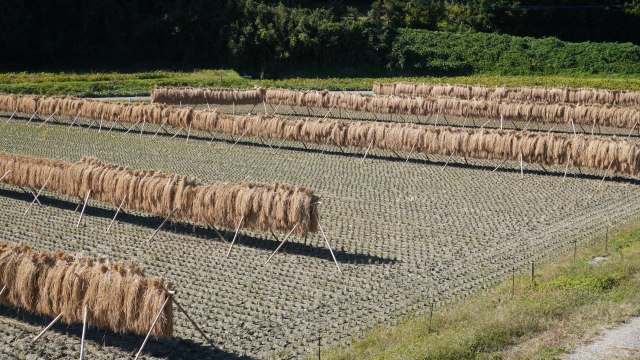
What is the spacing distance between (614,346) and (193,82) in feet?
150

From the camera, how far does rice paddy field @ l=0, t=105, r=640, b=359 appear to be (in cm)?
1480

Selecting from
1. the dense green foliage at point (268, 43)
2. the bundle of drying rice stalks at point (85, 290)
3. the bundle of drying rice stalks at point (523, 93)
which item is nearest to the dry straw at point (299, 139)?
the bundle of drying rice stalks at point (85, 290)

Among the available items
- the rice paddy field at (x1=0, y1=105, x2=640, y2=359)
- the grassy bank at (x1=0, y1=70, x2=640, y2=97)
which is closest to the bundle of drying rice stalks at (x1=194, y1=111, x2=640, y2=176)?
the rice paddy field at (x1=0, y1=105, x2=640, y2=359)

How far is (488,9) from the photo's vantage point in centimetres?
6944

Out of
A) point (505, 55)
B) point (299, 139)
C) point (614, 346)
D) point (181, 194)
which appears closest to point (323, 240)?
point (181, 194)

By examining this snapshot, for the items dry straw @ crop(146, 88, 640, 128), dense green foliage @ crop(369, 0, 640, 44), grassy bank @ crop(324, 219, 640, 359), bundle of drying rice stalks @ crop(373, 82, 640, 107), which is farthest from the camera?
dense green foliage @ crop(369, 0, 640, 44)

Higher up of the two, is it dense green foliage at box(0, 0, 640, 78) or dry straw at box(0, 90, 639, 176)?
dense green foliage at box(0, 0, 640, 78)

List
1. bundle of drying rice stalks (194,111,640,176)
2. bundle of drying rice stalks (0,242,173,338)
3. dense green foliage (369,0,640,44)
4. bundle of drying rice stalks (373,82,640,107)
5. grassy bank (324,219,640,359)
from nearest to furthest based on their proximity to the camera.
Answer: grassy bank (324,219,640,359), bundle of drying rice stalks (0,242,173,338), bundle of drying rice stalks (194,111,640,176), bundle of drying rice stalks (373,82,640,107), dense green foliage (369,0,640,44)

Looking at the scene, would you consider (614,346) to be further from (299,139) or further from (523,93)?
(523,93)

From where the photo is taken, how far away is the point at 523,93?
4488 centimetres

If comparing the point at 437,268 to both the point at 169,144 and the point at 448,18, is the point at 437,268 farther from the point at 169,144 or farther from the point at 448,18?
the point at 448,18

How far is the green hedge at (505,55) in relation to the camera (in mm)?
60344

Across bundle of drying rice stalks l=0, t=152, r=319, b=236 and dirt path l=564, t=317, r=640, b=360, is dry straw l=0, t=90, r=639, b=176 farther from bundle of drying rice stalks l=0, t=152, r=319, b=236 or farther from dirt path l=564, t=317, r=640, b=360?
dirt path l=564, t=317, r=640, b=360

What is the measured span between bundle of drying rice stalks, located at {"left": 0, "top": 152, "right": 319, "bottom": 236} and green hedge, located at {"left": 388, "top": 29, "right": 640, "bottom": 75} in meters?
42.6
